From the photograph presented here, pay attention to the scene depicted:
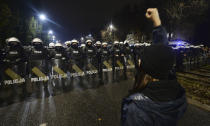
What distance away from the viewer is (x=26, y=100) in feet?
15.9

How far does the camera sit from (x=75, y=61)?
806cm

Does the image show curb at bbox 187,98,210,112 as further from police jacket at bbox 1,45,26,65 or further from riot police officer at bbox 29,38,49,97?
police jacket at bbox 1,45,26,65

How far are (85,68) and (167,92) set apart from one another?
294 inches

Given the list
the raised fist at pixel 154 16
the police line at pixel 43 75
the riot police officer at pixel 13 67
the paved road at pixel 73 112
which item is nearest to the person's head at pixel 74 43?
the police line at pixel 43 75

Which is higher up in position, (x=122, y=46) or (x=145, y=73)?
(x=122, y=46)

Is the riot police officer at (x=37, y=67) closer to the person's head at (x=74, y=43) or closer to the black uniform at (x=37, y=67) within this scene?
the black uniform at (x=37, y=67)

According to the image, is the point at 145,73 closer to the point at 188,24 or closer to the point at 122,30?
the point at 188,24

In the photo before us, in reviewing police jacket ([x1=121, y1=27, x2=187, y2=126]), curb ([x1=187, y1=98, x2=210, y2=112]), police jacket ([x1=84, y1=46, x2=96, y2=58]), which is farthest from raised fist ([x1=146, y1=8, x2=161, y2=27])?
police jacket ([x1=84, y1=46, x2=96, y2=58])

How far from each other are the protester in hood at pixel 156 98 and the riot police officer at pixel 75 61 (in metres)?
6.97

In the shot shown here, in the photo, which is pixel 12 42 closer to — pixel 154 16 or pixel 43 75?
pixel 43 75

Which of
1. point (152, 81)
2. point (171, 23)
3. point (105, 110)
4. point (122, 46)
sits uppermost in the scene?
point (171, 23)

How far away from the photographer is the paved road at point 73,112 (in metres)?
3.34

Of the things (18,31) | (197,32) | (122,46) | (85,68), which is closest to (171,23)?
(197,32)

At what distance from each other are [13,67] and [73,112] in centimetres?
436
